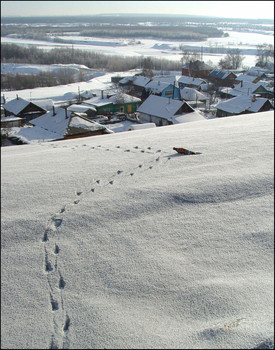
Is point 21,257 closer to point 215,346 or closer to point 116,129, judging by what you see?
point 215,346

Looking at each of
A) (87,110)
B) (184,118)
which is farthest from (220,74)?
(184,118)

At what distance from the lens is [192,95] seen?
21562 millimetres

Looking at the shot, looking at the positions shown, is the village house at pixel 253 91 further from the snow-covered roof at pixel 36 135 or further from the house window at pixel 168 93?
the snow-covered roof at pixel 36 135

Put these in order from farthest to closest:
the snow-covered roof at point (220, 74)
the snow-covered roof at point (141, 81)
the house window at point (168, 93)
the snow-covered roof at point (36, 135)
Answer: the snow-covered roof at point (220, 74), the snow-covered roof at point (141, 81), the house window at point (168, 93), the snow-covered roof at point (36, 135)

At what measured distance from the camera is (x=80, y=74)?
34156 millimetres

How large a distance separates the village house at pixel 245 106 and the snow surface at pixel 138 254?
1351cm

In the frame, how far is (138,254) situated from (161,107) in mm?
12738

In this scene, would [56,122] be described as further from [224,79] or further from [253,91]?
[224,79]

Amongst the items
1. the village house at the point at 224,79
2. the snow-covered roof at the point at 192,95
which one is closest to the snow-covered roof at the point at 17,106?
the snow-covered roof at the point at 192,95

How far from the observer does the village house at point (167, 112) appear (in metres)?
13.1

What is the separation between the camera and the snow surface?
1.46m

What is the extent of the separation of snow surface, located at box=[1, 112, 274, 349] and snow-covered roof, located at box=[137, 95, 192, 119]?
11.0 m

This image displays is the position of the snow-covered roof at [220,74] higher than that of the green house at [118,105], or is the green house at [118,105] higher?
the snow-covered roof at [220,74]

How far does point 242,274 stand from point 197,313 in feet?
1.23
